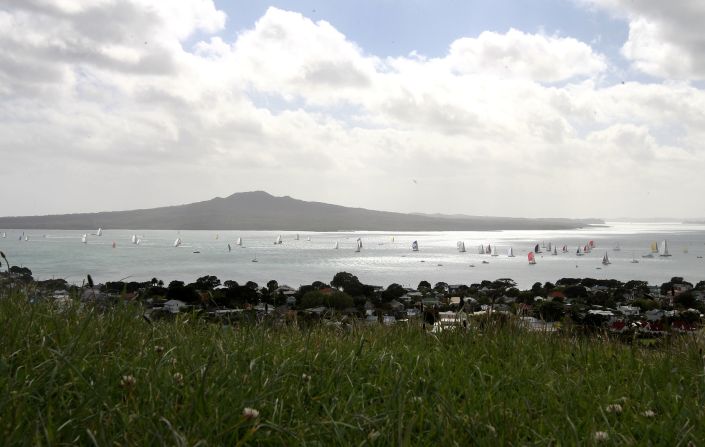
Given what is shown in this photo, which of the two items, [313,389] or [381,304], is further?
[381,304]

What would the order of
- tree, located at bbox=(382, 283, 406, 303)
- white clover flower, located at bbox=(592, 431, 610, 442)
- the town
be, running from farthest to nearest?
tree, located at bbox=(382, 283, 406, 303) < the town < white clover flower, located at bbox=(592, 431, 610, 442)

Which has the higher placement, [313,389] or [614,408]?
[313,389]

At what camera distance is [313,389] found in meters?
4.67

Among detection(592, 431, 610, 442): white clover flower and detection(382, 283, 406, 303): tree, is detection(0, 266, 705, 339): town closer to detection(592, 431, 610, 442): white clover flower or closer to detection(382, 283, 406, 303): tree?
detection(382, 283, 406, 303): tree

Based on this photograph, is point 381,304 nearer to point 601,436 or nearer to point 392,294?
point 392,294

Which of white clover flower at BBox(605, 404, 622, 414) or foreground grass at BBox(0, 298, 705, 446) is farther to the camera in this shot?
white clover flower at BBox(605, 404, 622, 414)

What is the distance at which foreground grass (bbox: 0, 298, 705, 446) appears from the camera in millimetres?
3473

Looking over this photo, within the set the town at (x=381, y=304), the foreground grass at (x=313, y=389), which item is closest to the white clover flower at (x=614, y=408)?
the foreground grass at (x=313, y=389)

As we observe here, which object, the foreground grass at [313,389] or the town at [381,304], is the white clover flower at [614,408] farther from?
the town at [381,304]

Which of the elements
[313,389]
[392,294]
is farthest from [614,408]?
[392,294]

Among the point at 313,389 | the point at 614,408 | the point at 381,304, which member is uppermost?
the point at 313,389

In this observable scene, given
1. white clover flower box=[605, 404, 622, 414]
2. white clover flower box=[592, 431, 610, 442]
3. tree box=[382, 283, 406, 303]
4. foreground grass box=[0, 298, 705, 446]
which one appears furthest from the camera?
tree box=[382, 283, 406, 303]

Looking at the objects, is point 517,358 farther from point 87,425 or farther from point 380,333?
point 87,425

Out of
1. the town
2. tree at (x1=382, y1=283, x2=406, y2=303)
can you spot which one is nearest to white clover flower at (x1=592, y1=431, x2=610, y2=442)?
the town
